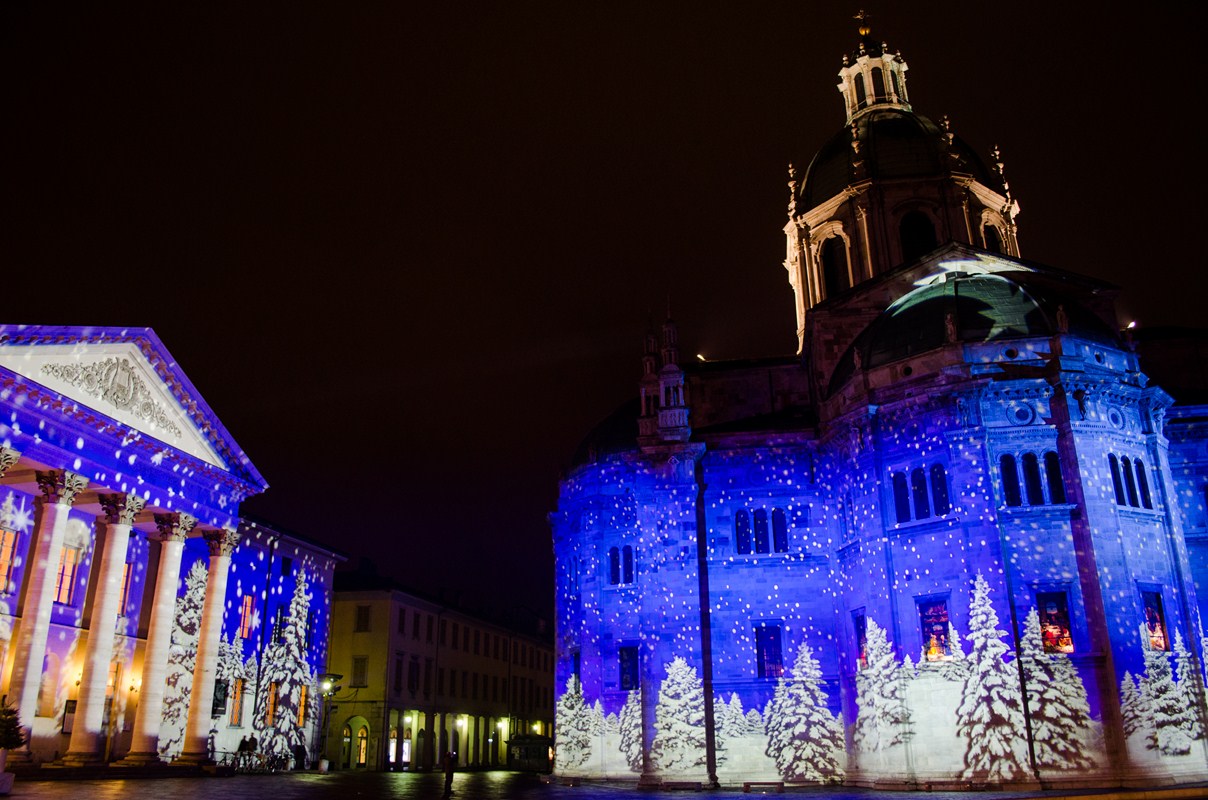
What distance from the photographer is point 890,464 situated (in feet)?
105

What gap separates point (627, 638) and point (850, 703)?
9188mm

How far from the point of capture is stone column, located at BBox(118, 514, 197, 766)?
3225cm

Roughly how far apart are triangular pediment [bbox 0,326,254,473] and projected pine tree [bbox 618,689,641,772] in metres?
18.0

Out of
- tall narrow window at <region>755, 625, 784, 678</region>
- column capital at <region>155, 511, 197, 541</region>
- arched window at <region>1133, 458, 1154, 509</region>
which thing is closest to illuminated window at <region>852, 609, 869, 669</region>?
tall narrow window at <region>755, 625, 784, 678</region>

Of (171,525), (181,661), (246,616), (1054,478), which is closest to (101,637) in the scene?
(171,525)

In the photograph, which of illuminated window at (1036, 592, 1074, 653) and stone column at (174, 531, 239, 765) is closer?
illuminated window at (1036, 592, 1074, 653)

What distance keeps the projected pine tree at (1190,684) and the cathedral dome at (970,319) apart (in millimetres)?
10025

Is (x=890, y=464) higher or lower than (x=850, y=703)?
higher

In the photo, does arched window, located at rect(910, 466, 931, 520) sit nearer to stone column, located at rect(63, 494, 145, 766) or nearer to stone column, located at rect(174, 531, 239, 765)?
stone column, located at rect(174, 531, 239, 765)

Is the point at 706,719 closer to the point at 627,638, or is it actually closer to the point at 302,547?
the point at 627,638

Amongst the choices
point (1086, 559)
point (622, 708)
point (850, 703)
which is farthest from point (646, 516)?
point (1086, 559)

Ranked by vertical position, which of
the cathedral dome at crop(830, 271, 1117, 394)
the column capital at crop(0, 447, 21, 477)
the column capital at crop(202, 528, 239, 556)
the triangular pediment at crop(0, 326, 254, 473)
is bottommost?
the column capital at crop(202, 528, 239, 556)

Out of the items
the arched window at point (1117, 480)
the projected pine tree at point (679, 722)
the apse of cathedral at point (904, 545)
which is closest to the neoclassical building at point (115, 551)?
the apse of cathedral at point (904, 545)

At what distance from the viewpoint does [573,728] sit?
126ft
